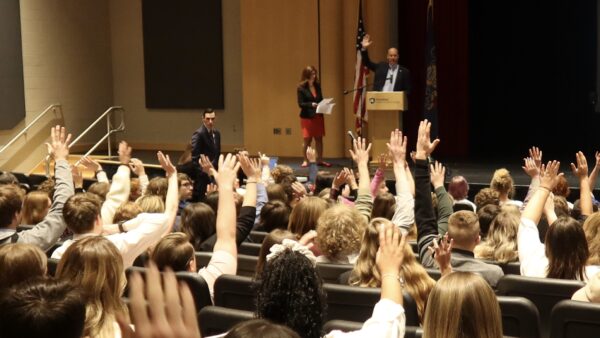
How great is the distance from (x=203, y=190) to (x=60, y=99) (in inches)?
255

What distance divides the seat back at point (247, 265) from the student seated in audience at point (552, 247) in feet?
4.92

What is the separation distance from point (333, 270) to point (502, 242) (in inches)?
44.0

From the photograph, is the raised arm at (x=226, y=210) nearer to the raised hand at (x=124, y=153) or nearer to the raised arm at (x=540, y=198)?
the raised arm at (x=540, y=198)

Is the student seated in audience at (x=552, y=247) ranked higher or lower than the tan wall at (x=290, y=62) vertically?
lower

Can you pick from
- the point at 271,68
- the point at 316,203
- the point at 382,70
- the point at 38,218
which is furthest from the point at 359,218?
the point at 271,68

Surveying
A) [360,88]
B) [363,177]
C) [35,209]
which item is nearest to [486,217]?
[363,177]

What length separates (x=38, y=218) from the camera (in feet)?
21.9

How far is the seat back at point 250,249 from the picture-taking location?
5746 millimetres

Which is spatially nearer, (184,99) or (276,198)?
(276,198)

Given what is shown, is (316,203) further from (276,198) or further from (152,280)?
(152,280)

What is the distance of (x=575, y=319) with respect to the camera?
11.9 feet

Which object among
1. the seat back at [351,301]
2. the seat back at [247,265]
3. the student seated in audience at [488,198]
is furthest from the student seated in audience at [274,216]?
the seat back at [351,301]

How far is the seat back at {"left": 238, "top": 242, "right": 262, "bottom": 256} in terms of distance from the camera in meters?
5.75

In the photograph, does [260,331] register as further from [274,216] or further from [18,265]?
[274,216]
